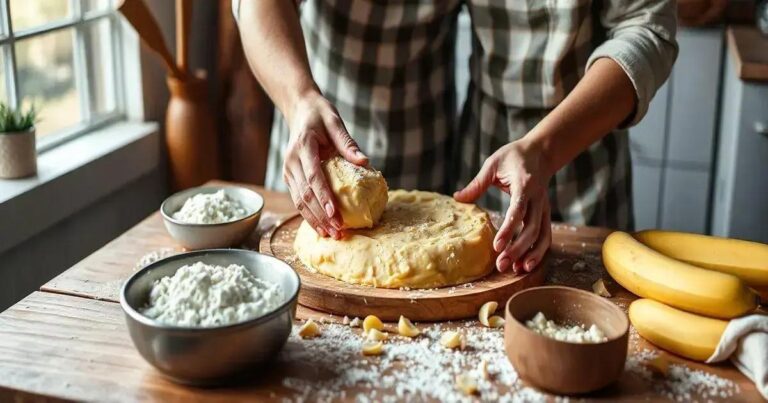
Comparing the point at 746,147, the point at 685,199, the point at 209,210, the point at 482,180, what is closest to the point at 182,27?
the point at 209,210

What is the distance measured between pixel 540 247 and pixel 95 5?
1430 mm

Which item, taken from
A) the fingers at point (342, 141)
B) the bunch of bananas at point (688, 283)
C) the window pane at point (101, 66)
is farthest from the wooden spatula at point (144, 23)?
the bunch of bananas at point (688, 283)

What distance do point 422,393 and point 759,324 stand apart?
1.50 feet

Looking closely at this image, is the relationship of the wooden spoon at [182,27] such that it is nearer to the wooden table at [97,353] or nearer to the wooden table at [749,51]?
the wooden table at [97,353]

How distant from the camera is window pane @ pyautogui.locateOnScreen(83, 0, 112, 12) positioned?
84.7 inches

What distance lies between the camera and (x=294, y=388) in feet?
3.46

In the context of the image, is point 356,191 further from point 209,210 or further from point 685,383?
point 685,383

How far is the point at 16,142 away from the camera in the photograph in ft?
5.54

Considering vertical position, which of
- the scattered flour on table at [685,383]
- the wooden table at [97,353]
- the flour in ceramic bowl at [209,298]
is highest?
the flour in ceramic bowl at [209,298]

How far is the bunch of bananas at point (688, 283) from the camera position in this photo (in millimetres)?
1133

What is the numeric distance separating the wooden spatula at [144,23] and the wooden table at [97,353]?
649mm

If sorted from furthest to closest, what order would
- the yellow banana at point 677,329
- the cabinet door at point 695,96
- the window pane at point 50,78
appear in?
the cabinet door at point 695,96
the window pane at point 50,78
the yellow banana at point 677,329

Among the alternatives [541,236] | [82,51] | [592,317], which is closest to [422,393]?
[592,317]

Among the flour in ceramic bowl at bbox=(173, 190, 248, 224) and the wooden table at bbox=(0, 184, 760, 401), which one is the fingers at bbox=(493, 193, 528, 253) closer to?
the wooden table at bbox=(0, 184, 760, 401)
